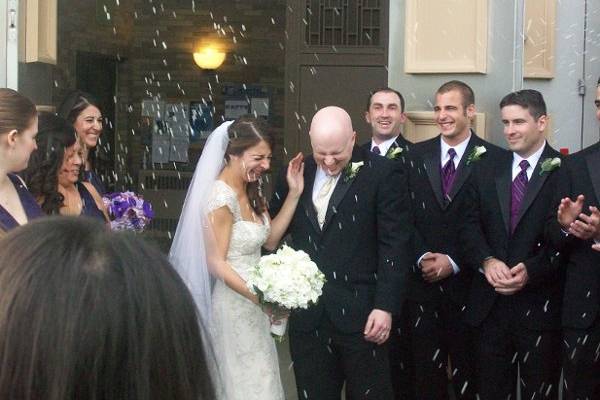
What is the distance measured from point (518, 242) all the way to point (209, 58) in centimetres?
847

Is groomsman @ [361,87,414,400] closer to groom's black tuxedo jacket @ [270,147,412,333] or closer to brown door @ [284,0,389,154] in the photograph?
groom's black tuxedo jacket @ [270,147,412,333]

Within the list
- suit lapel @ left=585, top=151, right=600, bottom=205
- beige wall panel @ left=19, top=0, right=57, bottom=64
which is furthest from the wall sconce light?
suit lapel @ left=585, top=151, right=600, bottom=205

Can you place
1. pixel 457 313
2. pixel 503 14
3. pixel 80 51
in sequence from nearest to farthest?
pixel 457 313, pixel 503 14, pixel 80 51

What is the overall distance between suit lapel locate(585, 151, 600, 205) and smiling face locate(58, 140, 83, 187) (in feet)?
8.97

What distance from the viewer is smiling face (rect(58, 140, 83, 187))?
5336 mm

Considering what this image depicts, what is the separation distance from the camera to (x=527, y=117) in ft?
18.6

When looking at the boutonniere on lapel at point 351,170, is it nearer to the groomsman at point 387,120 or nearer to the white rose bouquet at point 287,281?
the white rose bouquet at point 287,281

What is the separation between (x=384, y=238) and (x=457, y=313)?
1049 millimetres

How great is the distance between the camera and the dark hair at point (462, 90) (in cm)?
619

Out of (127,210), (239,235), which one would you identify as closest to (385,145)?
(239,235)

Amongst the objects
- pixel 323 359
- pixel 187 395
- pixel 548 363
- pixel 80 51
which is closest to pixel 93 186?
pixel 323 359

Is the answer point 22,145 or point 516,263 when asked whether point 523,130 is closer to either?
point 516,263

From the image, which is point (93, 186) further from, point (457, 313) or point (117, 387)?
point (117, 387)

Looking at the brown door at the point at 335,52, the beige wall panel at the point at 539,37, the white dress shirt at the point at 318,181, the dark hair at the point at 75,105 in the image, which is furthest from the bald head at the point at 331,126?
the brown door at the point at 335,52
